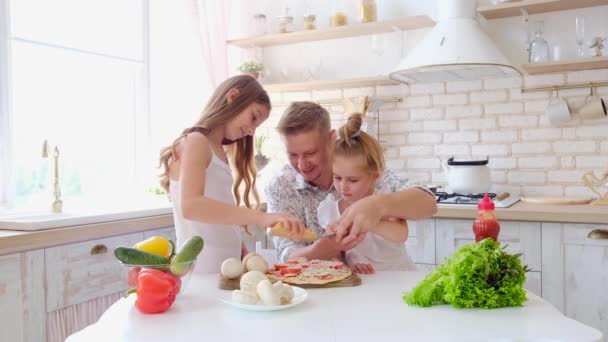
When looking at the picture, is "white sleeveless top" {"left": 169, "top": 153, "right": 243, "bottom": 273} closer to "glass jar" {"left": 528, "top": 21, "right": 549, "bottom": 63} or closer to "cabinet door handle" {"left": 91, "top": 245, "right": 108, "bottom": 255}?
"cabinet door handle" {"left": 91, "top": 245, "right": 108, "bottom": 255}

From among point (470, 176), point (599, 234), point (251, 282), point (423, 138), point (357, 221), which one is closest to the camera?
point (251, 282)

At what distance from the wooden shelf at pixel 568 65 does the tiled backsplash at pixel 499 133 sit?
6 cm

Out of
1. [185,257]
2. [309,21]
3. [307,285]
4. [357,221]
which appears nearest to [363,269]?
[357,221]

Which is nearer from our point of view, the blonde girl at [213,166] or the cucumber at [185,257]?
the cucumber at [185,257]

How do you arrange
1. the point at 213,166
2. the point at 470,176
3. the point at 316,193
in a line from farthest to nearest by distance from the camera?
the point at 470,176 < the point at 316,193 < the point at 213,166

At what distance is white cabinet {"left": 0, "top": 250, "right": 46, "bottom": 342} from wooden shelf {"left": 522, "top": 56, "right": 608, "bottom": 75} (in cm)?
252

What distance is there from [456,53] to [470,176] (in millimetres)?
677

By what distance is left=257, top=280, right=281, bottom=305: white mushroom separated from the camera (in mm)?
1149

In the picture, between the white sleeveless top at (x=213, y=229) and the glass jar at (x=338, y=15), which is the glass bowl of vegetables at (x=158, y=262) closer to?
the white sleeveless top at (x=213, y=229)

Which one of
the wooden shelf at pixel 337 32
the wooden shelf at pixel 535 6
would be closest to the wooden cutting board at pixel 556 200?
the wooden shelf at pixel 535 6

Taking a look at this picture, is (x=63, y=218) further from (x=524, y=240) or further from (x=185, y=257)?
(x=524, y=240)

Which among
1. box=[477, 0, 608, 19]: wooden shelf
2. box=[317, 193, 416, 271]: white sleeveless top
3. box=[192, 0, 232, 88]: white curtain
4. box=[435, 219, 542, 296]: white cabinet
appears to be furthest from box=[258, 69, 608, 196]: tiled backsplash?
box=[317, 193, 416, 271]: white sleeveless top

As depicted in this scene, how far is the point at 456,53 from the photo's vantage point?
112 inches

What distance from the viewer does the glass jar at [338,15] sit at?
356cm
